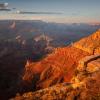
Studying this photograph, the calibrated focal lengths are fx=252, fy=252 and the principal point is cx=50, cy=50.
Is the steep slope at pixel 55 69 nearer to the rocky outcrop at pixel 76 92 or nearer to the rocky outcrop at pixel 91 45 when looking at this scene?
the rocky outcrop at pixel 91 45

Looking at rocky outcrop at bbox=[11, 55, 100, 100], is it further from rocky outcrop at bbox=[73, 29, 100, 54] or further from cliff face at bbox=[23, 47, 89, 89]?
rocky outcrop at bbox=[73, 29, 100, 54]

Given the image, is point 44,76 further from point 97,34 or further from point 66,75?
point 97,34

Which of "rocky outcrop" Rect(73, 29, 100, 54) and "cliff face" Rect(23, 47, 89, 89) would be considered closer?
"cliff face" Rect(23, 47, 89, 89)

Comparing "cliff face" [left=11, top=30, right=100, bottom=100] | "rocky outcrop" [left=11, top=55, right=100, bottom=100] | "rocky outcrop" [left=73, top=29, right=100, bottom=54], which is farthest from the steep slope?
"rocky outcrop" [left=11, top=55, right=100, bottom=100]

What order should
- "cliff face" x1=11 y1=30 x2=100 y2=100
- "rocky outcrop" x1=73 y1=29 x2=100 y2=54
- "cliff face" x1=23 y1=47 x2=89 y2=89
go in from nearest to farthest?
"cliff face" x1=11 y1=30 x2=100 y2=100, "cliff face" x1=23 y1=47 x2=89 y2=89, "rocky outcrop" x1=73 y1=29 x2=100 y2=54

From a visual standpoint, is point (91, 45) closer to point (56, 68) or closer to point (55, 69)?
point (56, 68)

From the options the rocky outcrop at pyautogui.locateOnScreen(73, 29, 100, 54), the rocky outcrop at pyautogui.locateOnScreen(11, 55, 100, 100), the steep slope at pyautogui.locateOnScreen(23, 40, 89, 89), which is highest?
the rocky outcrop at pyautogui.locateOnScreen(73, 29, 100, 54)

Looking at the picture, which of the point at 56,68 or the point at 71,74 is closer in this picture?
the point at 71,74

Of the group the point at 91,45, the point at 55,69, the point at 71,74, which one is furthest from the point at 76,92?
the point at 91,45

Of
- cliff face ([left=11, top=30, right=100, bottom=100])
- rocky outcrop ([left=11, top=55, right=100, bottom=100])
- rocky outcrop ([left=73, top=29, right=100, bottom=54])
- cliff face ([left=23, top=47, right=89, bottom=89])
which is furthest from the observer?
rocky outcrop ([left=73, top=29, right=100, bottom=54])
